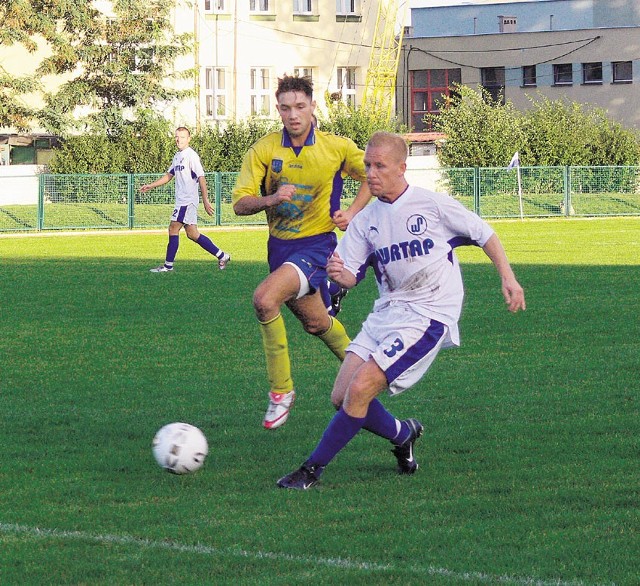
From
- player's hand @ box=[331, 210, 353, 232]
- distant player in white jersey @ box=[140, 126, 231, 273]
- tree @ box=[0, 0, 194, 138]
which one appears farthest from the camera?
tree @ box=[0, 0, 194, 138]

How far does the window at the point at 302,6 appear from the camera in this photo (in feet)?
174

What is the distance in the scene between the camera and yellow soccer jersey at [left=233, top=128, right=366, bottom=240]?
815 centimetres

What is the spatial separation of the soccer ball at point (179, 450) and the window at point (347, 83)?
160 ft

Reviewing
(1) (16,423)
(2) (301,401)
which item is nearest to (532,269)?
(2) (301,401)

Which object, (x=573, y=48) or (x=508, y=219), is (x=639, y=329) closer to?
(x=508, y=219)

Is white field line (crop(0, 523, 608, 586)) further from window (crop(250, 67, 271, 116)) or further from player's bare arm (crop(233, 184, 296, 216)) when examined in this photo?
window (crop(250, 67, 271, 116))

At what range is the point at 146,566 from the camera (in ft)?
16.2

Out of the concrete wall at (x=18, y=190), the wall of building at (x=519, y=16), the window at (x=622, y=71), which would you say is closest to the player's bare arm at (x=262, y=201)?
the concrete wall at (x=18, y=190)

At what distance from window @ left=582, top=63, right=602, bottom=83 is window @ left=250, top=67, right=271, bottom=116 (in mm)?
20737

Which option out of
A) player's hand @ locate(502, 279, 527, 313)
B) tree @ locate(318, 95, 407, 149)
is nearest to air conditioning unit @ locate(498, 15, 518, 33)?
tree @ locate(318, 95, 407, 149)

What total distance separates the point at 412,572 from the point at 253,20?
4871 cm

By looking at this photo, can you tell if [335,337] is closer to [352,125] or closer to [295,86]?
[295,86]

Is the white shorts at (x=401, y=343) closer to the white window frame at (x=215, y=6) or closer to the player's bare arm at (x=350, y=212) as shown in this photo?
the player's bare arm at (x=350, y=212)

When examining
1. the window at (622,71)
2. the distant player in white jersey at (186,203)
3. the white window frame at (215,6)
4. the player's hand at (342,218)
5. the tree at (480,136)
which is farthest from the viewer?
the window at (622,71)
